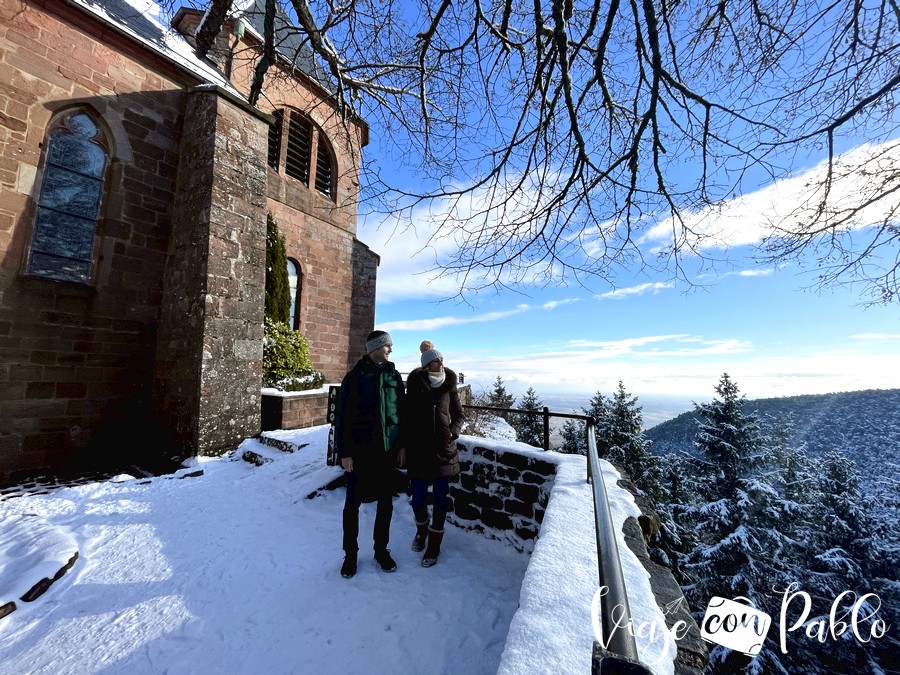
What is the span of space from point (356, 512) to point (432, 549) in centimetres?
78

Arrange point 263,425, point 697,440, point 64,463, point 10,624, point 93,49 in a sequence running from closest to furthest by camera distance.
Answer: point 10,624 → point 64,463 → point 93,49 → point 263,425 → point 697,440

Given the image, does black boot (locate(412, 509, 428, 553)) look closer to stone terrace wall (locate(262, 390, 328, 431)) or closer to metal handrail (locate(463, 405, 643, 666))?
metal handrail (locate(463, 405, 643, 666))

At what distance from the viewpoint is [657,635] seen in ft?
4.37

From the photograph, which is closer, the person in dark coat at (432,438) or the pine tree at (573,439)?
the person in dark coat at (432,438)

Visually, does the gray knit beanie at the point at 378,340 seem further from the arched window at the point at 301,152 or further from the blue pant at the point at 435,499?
the arched window at the point at 301,152

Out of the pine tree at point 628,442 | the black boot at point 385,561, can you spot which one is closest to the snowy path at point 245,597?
the black boot at point 385,561

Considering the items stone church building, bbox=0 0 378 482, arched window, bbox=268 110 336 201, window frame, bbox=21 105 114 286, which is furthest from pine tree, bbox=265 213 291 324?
window frame, bbox=21 105 114 286

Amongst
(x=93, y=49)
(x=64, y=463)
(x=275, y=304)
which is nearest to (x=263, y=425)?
(x=64, y=463)

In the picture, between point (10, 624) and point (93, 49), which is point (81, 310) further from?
point (10, 624)

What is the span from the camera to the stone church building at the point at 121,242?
4.60 metres

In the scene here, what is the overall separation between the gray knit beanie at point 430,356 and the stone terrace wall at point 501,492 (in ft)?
3.63

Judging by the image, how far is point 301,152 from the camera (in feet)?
33.9

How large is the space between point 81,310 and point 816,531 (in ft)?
88.3

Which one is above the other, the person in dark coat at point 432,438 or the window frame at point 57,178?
the window frame at point 57,178
